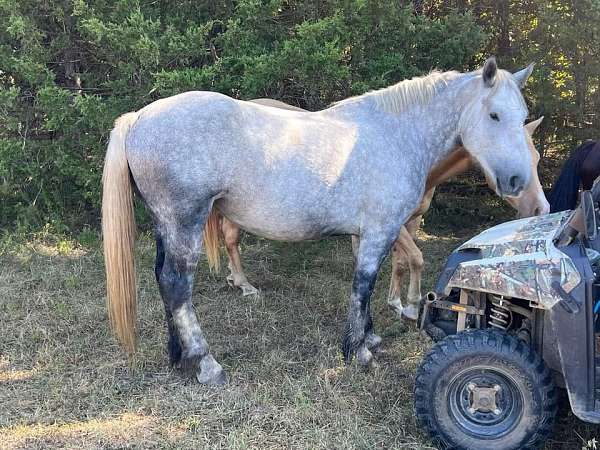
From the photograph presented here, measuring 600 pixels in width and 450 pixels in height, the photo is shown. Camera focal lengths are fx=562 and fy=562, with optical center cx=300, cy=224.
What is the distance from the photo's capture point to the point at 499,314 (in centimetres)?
298

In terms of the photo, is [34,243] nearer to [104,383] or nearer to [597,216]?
[104,383]

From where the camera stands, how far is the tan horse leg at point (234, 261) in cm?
544

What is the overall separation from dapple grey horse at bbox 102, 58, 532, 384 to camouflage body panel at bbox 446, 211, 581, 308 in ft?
2.54

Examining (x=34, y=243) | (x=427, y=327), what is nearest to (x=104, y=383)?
(x=427, y=327)

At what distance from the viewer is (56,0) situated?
6.32 metres

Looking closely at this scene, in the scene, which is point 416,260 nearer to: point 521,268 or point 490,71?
point 490,71

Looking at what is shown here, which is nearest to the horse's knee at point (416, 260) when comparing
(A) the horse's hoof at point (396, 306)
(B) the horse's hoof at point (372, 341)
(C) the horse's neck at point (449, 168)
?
(A) the horse's hoof at point (396, 306)

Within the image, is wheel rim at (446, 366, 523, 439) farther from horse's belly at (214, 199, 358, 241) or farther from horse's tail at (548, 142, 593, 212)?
horse's tail at (548, 142, 593, 212)

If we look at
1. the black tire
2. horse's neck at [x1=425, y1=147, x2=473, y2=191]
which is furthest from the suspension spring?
horse's neck at [x1=425, y1=147, x2=473, y2=191]

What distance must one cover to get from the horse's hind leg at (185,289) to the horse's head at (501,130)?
6.04ft

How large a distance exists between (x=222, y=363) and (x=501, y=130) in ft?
7.95

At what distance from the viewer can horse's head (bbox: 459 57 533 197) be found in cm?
353

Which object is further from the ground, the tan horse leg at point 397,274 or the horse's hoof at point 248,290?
the tan horse leg at point 397,274

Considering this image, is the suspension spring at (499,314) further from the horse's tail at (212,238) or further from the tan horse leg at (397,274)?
the horse's tail at (212,238)
